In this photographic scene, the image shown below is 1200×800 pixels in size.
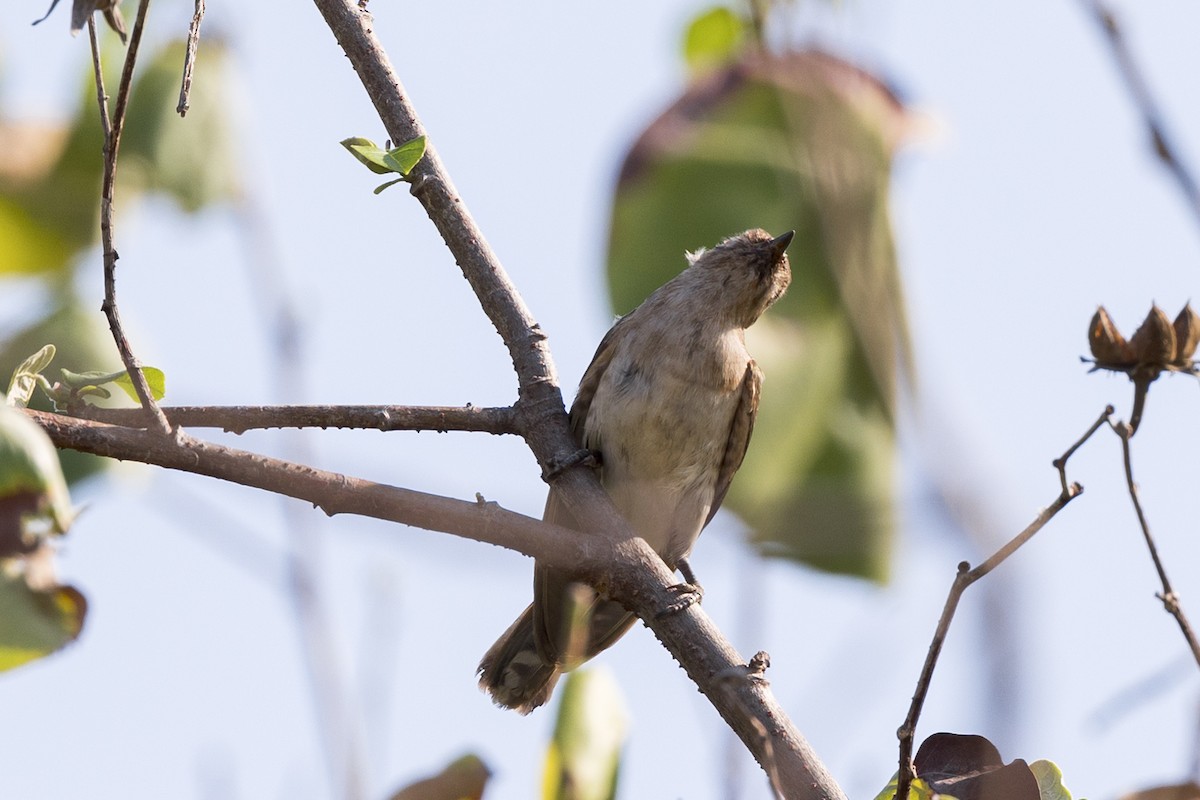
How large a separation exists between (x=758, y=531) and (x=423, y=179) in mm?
1219

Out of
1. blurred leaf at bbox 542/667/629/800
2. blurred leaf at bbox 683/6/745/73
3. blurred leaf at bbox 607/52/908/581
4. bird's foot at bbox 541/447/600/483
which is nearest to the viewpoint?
blurred leaf at bbox 542/667/629/800

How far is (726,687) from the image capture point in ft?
8.93

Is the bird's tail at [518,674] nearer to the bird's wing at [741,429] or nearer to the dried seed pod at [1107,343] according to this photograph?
the bird's wing at [741,429]

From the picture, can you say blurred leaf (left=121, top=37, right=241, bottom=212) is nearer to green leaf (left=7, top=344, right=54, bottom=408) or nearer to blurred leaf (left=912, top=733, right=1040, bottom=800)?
green leaf (left=7, top=344, right=54, bottom=408)

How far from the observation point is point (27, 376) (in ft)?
8.86

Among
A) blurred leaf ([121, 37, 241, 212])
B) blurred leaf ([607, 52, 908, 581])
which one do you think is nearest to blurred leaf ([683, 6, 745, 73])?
blurred leaf ([607, 52, 908, 581])

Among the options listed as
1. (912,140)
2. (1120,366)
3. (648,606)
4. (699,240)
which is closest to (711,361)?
(699,240)

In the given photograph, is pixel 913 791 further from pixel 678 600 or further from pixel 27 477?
pixel 27 477

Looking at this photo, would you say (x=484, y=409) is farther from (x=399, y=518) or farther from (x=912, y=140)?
(x=912, y=140)

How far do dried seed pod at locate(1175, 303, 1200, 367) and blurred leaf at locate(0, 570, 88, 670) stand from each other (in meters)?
1.98

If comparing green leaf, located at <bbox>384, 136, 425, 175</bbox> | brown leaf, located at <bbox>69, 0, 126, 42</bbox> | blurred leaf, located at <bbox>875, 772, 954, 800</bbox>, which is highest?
green leaf, located at <bbox>384, 136, 425, 175</bbox>

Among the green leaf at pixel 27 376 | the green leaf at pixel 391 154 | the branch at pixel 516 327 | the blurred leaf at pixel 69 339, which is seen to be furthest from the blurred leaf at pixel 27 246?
the green leaf at pixel 391 154

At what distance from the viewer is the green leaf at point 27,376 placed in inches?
105

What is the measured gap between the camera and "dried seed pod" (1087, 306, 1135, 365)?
2.41 metres
